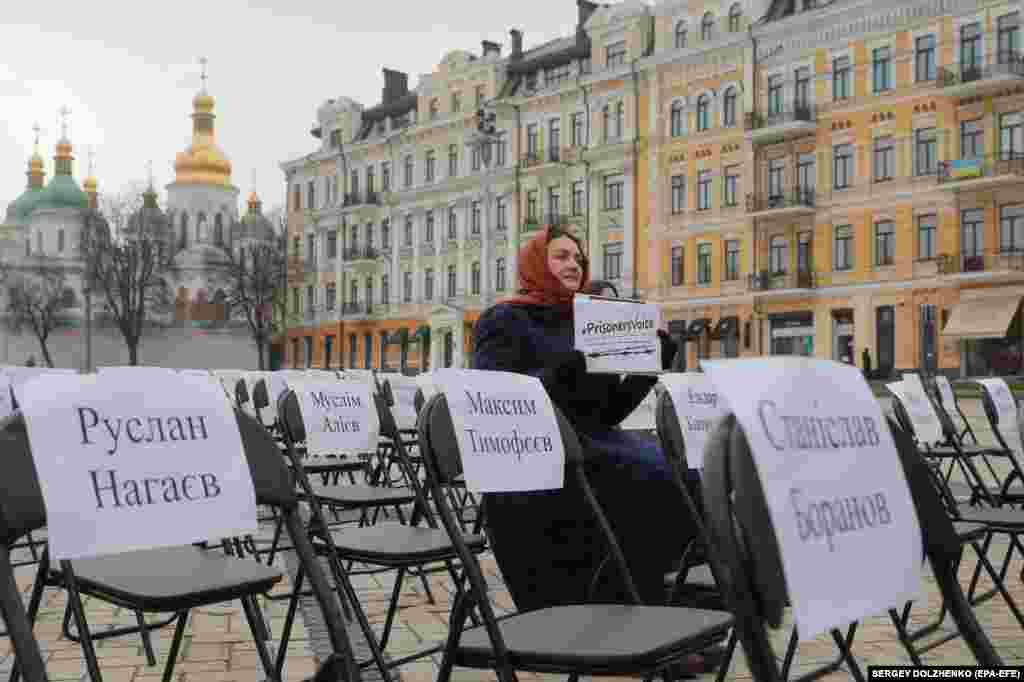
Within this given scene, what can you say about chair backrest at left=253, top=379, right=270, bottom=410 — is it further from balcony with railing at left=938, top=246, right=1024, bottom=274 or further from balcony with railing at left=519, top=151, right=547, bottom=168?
balcony with railing at left=519, top=151, right=547, bottom=168

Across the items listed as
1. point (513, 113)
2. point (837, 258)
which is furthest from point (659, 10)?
point (837, 258)

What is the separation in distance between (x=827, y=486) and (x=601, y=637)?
107 cm

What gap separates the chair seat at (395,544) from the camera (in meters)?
4.21

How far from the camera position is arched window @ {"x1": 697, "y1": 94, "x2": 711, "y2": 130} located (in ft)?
138

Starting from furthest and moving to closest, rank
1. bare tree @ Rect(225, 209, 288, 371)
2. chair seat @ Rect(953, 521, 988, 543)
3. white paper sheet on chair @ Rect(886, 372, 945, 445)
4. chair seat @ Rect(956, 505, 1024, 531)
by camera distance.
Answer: bare tree @ Rect(225, 209, 288, 371), white paper sheet on chair @ Rect(886, 372, 945, 445), chair seat @ Rect(956, 505, 1024, 531), chair seat @ Rect(953, 521, 988, 543)

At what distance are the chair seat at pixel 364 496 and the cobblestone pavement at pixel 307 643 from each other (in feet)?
1.71

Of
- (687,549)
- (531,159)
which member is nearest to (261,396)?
(687,549)

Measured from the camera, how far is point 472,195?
51469 mm

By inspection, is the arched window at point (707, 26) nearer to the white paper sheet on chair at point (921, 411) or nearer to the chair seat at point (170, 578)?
the white paper sheet on chair at point (921, 411)

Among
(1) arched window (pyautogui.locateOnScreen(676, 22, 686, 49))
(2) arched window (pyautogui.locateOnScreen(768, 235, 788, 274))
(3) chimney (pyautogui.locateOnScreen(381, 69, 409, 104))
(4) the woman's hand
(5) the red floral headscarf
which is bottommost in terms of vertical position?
(4) the woman's hand

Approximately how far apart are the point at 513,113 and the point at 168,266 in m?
22.1

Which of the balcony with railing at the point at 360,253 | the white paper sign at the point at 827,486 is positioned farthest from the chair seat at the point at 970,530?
the balcony with railing at the point at 360,253

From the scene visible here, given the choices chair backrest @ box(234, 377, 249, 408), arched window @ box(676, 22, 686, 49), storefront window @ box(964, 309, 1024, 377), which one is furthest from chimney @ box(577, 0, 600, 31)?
chair backrest @ box(234, 377, 249, 408)

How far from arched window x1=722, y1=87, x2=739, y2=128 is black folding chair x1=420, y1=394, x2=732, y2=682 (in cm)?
3946
